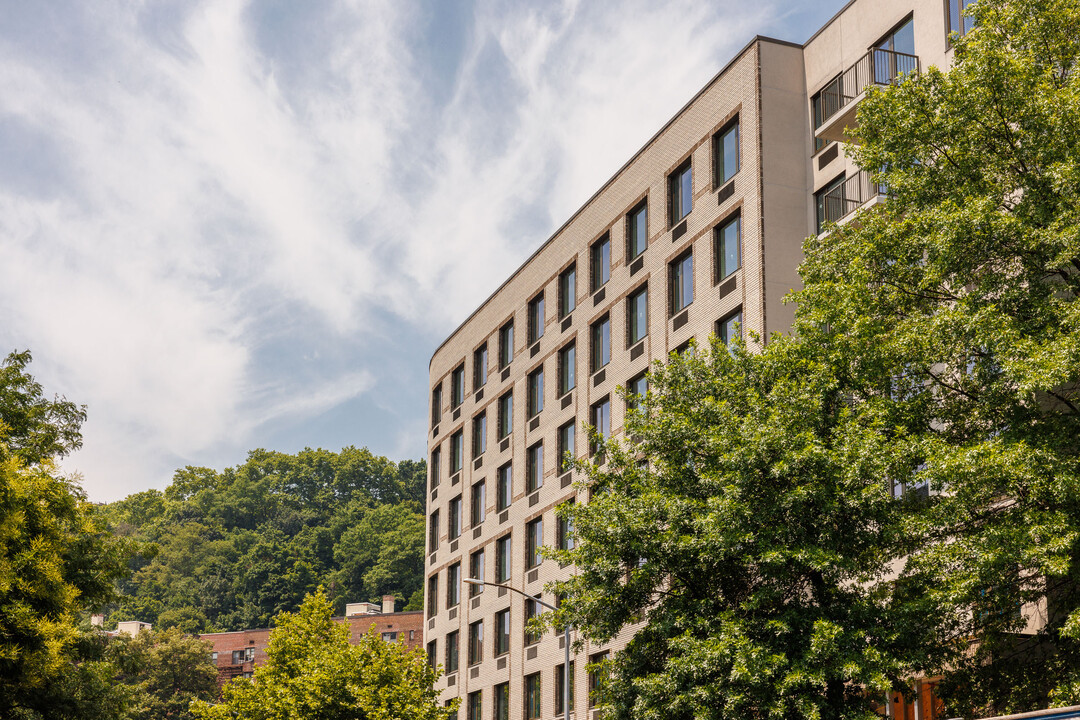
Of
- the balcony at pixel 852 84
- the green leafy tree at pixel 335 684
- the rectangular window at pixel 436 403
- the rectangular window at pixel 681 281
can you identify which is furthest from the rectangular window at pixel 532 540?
the balcony at pixel 852 84

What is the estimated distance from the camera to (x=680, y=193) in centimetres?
4175

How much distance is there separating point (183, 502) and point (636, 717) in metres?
166

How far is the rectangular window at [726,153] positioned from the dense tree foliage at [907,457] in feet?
44.2

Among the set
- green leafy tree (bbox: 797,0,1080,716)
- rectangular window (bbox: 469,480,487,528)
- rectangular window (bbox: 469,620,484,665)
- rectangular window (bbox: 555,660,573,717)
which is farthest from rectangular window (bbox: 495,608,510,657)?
green leafy tree (bbox: 797,0,1080,716)

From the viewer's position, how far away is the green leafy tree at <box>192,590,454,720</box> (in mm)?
41906

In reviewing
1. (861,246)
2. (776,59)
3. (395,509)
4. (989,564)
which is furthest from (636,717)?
(395,509)

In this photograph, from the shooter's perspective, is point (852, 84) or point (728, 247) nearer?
point (852, 84)

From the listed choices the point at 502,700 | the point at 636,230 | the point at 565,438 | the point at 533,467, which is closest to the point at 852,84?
the point at 636,230

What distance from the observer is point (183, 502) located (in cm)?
18112

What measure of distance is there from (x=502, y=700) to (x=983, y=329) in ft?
110

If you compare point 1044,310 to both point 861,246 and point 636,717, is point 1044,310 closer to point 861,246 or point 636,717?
point 861,246

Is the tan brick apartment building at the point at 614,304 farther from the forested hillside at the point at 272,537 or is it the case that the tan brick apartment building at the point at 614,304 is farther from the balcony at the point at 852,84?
the forested hillside at the point at 272,537

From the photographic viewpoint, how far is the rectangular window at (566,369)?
158 ft

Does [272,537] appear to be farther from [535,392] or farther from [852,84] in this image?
[852,84]
